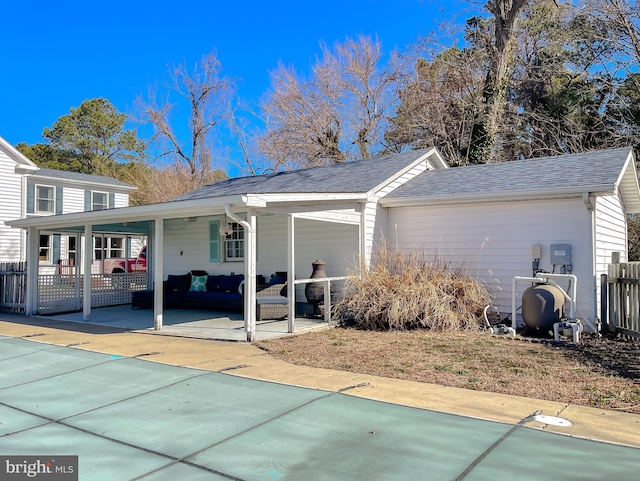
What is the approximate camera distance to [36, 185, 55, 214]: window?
70.1 ft

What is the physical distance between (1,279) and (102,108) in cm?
2718

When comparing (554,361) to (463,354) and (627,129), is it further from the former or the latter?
(627,129)

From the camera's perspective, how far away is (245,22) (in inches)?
828

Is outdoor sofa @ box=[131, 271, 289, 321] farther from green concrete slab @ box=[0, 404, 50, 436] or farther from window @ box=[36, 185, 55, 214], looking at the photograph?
window @ box=[36, 185, 55, 214]

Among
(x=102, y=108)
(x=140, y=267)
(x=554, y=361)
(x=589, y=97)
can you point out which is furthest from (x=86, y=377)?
(x=102, y=108)

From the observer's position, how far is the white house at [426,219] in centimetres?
848

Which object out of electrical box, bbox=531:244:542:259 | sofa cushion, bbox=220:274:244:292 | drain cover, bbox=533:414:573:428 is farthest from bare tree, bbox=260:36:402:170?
drain cover, bbox=533:414:573:428

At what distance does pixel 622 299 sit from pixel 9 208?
2075cm

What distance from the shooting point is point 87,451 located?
360 cm

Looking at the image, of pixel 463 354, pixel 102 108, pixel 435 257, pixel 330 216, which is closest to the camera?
pixel 463 354

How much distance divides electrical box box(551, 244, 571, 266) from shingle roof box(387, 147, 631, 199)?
3.35 ft

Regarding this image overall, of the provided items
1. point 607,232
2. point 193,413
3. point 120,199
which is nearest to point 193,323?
point 193,413

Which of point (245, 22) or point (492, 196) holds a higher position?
point (245, 22)

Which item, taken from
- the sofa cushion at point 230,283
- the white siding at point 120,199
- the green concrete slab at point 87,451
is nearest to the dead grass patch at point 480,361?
the green concrete slab at point 87,451
